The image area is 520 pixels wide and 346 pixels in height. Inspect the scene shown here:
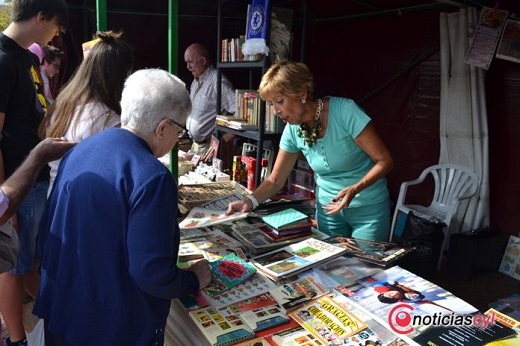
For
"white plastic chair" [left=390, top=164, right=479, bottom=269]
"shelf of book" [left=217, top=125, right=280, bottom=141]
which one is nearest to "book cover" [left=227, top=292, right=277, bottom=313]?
"shelf of book" [left=217, top=125, right=280, bottom=141]

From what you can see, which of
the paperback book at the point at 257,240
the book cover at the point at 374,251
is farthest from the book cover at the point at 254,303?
the book cover at the point at 374,251

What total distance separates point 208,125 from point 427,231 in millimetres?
2287

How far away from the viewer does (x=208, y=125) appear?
4.18m

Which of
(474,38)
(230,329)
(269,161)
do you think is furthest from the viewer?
(474,38)

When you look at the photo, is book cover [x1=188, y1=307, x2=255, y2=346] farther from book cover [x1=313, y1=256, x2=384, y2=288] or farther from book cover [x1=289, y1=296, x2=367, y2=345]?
book cover [x1=313, y1=256, x2=384, y2=288]

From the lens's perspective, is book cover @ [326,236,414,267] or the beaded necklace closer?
book cover @ [326,236,414,267]

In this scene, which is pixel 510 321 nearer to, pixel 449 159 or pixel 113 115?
pixel 113 115

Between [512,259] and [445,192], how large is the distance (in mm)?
765

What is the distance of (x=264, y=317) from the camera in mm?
1212

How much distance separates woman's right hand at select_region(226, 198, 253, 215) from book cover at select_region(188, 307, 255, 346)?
746mm

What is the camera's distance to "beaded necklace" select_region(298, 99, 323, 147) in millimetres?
1988

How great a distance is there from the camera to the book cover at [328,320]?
114 centimetres

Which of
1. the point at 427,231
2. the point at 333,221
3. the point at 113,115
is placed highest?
the point at 113,115

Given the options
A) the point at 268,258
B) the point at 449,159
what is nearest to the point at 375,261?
the point at 268,258
